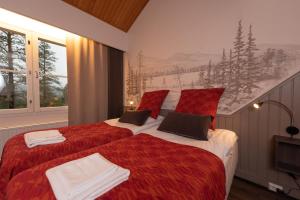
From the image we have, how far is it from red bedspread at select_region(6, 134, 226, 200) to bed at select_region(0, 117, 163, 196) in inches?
10.1

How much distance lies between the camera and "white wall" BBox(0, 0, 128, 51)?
205 centimetres

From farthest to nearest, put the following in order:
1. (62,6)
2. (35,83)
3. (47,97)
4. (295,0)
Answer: (47,97) < (35,83) < (62,6) < (295,0)

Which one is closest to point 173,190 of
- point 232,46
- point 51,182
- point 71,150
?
point 51,182

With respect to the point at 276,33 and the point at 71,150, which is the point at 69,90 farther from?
the point at 276,33

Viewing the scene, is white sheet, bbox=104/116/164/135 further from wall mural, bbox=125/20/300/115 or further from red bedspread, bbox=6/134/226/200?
red bedspread, bbox=6/134/226/200

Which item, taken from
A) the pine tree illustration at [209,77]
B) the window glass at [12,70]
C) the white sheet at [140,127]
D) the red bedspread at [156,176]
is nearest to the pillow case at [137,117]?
the white sheet at [140,127]

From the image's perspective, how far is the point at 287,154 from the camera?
1.77 meters

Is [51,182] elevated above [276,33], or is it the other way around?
[276,33]

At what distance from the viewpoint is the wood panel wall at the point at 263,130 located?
1.77m

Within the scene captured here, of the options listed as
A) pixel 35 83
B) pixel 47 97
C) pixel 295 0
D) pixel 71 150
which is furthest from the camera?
pixel 47 97

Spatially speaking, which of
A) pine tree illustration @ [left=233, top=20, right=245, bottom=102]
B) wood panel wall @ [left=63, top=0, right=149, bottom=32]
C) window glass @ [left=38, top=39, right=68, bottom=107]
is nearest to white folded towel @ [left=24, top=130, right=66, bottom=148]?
window glass @ [left=38, top=39, right=68, bottom=107]

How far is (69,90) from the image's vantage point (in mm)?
2904

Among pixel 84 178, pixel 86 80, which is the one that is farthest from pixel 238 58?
pixel 86 80

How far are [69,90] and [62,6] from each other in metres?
1.29
